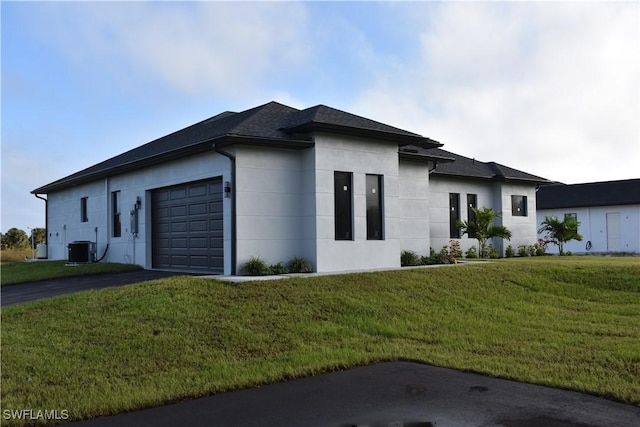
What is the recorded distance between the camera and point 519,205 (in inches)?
960

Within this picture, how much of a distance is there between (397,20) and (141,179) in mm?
9409

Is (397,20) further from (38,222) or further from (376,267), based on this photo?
(38,222)

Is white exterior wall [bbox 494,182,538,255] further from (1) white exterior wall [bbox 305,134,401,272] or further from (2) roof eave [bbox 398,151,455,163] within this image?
(1) white exterior wall [bbox 305,134,401,272]

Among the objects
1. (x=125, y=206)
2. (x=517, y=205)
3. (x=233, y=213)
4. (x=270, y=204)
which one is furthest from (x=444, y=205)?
(x=125, y=206)

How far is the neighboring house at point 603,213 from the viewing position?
30.2m

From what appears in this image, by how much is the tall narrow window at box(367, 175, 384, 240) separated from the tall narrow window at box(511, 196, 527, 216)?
439 inches

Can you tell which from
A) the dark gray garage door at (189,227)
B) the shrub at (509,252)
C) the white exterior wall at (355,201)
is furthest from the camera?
the shrub at (509,252)

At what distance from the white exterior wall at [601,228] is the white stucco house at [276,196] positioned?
17.7 meters

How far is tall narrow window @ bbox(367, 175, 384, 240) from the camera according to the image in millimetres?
14938

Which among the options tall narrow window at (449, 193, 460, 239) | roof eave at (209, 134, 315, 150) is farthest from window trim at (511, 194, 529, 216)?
roof eave at (209, 134, 315, 150)

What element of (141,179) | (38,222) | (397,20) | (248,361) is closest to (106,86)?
(141,179)

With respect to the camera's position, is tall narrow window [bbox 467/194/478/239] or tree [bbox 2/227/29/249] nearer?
tall narrow window [bbox 467/194/478/239]

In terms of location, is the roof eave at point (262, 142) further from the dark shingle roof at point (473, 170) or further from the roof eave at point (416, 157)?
the dark shingle roof at point (473, 170)
